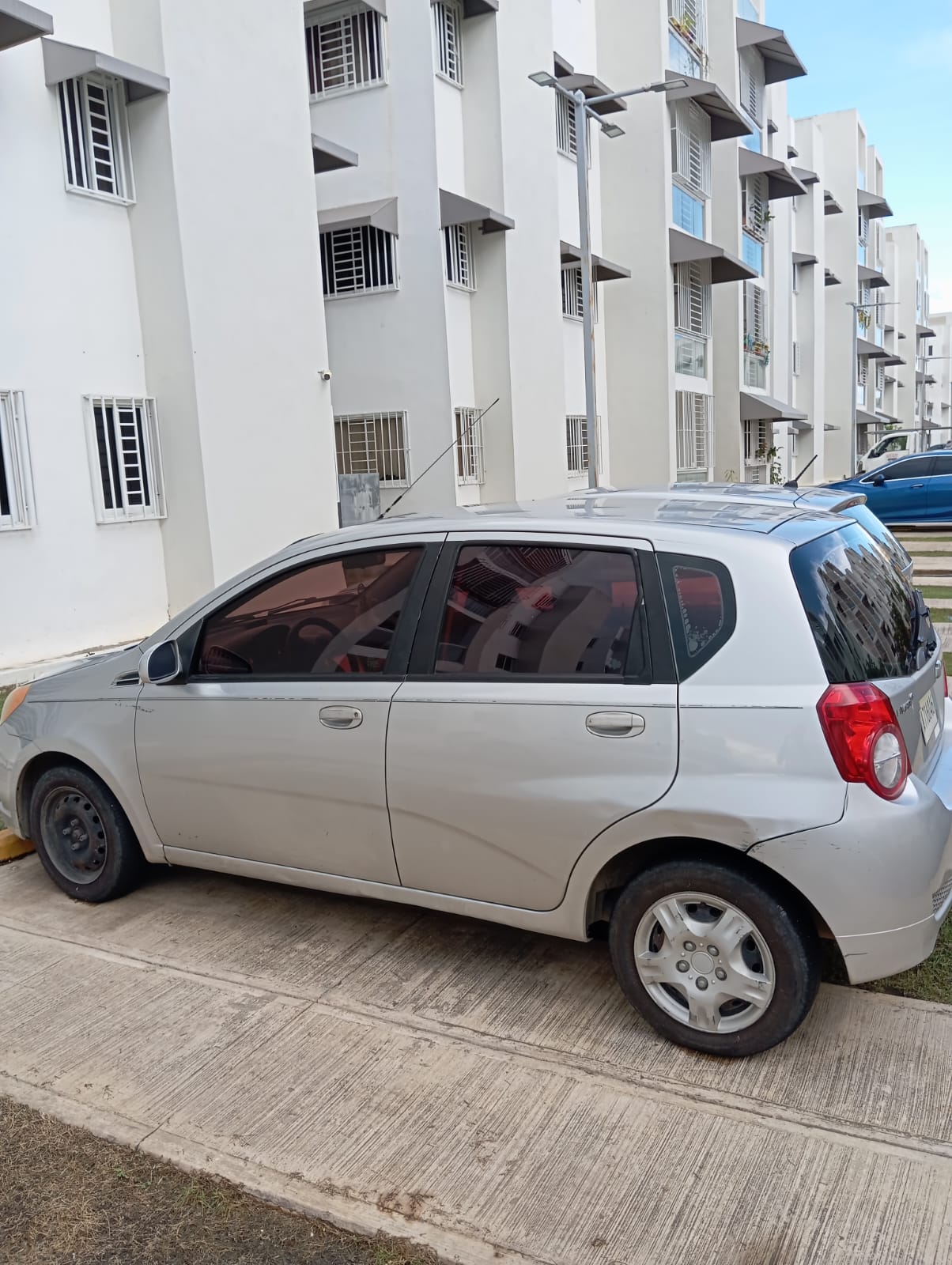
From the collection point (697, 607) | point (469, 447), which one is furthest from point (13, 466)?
point (469, 447)

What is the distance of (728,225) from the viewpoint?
27.8 metres

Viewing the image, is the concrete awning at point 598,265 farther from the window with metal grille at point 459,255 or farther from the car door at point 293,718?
the car door at point 293,718

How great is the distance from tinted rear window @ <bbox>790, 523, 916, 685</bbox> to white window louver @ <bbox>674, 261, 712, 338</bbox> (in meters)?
22.9

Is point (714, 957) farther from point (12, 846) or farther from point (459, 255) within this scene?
point (459, 255)

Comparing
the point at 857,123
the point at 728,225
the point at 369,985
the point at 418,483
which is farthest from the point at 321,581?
the point at 857,123

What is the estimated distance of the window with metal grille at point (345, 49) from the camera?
1622 cm

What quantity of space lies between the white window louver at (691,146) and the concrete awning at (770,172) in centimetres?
142

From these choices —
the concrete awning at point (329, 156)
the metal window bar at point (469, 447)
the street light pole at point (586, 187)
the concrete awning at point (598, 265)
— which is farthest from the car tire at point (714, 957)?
the concrete awning at point (598, 265)

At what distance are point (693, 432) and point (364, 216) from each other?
1286 cm

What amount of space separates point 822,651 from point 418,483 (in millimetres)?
14166

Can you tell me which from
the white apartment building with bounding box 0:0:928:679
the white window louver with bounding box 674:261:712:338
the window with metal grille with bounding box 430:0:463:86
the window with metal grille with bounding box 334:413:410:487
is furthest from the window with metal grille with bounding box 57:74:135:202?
the white window louver with bounding box 674:261:712:338

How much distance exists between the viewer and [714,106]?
25.1 meters

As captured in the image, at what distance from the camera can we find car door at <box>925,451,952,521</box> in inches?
800

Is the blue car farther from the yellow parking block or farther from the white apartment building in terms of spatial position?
the yellow parking block
